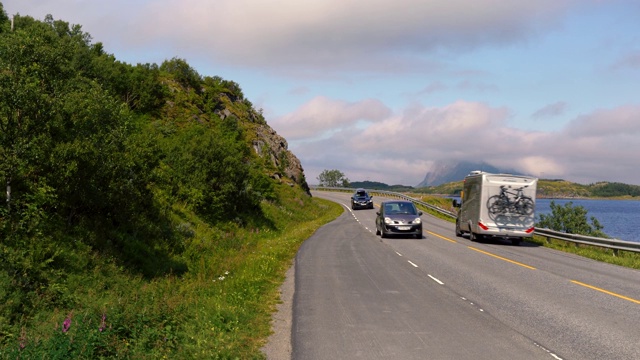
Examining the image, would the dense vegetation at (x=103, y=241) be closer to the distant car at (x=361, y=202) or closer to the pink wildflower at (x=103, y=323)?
the pink wildflower at (x=103, y=323)

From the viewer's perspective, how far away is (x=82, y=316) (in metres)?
7.48

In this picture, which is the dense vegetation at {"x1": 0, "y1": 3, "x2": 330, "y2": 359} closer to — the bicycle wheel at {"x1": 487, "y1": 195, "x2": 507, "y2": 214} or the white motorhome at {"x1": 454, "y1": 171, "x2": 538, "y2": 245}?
the white motorhome at {"x1": 454, "y1": 171, "x2": 538, "y2": 245}

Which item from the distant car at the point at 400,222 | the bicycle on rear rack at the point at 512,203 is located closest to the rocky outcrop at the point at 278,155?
the distant car at the point at 400,222

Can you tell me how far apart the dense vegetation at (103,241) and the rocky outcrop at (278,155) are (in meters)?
25.5

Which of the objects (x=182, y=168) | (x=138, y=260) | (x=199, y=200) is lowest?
(x=138, y=260)

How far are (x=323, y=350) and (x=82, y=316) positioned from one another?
369 centimetres

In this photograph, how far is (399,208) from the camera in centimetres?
2859

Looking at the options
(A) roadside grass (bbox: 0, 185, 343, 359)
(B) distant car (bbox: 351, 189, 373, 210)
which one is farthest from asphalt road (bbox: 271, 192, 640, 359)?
(B) distant car (bbox: 351, 189, 373, 210)

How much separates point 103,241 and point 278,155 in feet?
150

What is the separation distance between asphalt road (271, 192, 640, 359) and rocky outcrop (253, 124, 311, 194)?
133ft

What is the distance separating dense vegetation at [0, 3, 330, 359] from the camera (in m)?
7.31

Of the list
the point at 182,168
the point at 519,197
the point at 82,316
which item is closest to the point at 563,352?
the point at 82,316

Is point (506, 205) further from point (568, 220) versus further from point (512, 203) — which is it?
point (568, 220)

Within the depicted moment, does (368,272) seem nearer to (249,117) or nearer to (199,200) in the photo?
(199,200)
